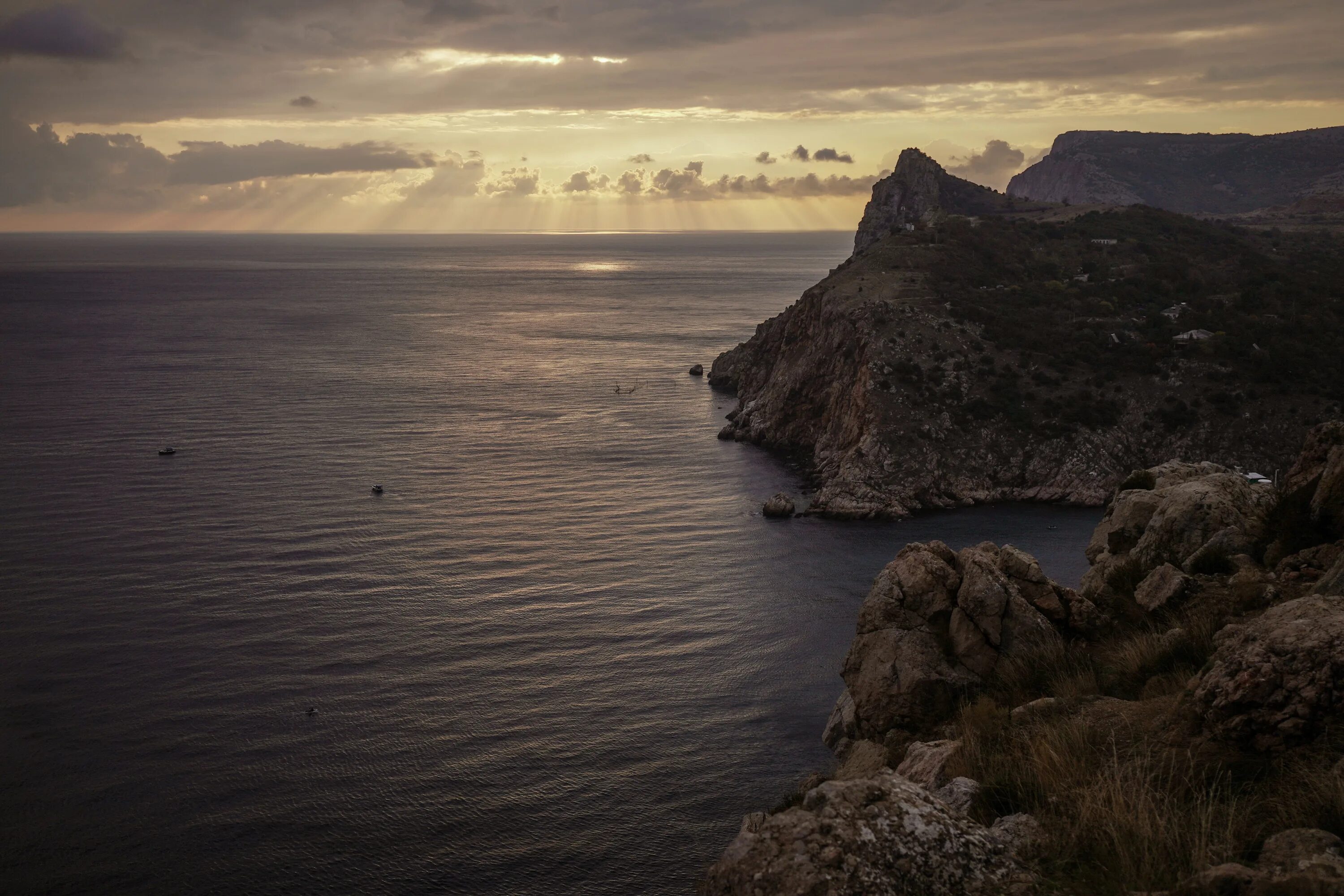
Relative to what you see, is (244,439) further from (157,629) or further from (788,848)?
(788,848)

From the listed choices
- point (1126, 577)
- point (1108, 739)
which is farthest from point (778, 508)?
point (1108, 739)

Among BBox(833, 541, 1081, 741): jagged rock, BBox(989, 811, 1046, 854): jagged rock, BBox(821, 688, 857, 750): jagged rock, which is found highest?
BBox(989, 811, 1046, 854): jagged rock

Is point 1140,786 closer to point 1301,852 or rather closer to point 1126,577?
point 1301,852

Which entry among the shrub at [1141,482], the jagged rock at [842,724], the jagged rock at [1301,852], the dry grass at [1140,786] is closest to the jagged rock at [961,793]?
the dry grass at [1140,786]

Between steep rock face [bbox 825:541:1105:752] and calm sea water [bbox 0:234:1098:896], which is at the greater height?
steep rock face [bbox 825:541:1105:752]

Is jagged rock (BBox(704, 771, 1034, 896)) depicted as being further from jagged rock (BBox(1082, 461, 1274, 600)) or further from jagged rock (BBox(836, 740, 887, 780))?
jagged rock (BBox(1082, 461, 1274, 600))

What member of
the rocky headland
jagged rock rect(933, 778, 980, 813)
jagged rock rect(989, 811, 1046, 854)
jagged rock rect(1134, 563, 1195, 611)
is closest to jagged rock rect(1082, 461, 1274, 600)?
the rocky headland
